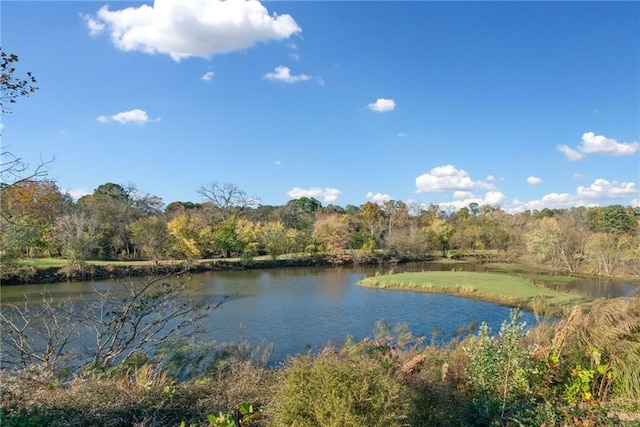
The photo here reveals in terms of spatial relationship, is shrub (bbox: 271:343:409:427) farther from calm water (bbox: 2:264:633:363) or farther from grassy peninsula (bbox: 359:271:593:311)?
grassy peninsula (bbox: 359:271:593:311)

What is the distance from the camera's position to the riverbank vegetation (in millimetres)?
3658

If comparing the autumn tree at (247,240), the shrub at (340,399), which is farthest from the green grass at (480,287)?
the shrub at (340,399)

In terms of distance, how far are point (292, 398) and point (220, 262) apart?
132ft

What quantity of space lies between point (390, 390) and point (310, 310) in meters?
18.1

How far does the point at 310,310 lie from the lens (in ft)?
70.2

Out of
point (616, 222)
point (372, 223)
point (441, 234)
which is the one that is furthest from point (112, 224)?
point (616, 222)

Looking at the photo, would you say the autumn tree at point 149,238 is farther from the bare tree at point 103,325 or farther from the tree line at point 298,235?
the bare tree at point 103,325

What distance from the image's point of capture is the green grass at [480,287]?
930 inches

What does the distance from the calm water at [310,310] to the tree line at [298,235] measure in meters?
8.74

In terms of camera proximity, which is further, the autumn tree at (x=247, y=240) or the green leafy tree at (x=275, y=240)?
the green leafy tree at (x=275, y=240)

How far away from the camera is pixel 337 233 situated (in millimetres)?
53531

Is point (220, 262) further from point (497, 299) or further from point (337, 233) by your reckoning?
point (497, 299)

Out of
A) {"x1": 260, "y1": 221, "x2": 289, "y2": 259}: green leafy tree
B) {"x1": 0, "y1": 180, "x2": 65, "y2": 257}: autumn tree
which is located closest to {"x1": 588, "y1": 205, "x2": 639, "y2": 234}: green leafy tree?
{"x1": 260, "y1": 221, "x2": 289, "y2": 259}: green leafy tree

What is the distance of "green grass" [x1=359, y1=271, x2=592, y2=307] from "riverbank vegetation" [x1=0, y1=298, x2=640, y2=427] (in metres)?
16.9
